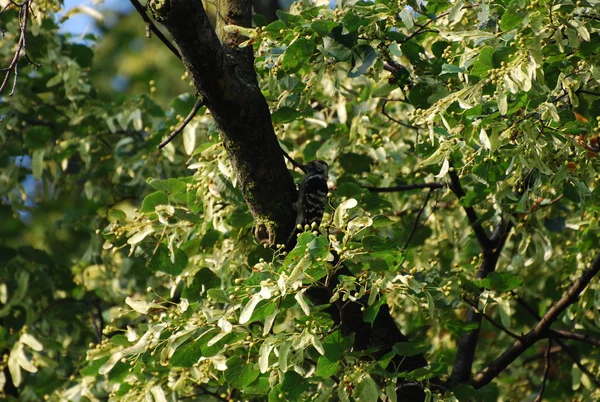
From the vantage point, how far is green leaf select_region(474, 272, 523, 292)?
2.94 metres

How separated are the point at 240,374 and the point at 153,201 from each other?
741 millimetres

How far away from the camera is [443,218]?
414 centimetres

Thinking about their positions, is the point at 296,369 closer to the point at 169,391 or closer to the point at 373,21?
the point at 169,391

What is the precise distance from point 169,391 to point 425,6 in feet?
5.17

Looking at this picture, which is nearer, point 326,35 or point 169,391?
point 326,35

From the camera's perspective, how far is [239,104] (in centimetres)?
253

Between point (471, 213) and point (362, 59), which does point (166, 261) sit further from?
point (471, 213)

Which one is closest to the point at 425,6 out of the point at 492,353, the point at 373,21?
the point at 373,21

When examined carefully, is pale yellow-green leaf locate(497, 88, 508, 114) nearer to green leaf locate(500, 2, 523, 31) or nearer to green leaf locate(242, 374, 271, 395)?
green leaf locate(500, 2, 523, 31)

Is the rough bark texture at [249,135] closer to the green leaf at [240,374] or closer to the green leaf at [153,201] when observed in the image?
the green leaf at [240,374]

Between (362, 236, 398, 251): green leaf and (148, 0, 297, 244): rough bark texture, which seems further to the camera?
(362, 236, 398, 251): green leaf

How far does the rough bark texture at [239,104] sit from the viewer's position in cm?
223

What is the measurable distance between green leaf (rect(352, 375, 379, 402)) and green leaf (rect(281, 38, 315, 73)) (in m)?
0.97

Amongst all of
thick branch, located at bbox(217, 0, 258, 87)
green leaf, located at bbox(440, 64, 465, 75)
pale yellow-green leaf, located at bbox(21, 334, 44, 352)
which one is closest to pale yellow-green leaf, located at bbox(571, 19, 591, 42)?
green leaf, located at bbox(440, 64, 465, 75)
